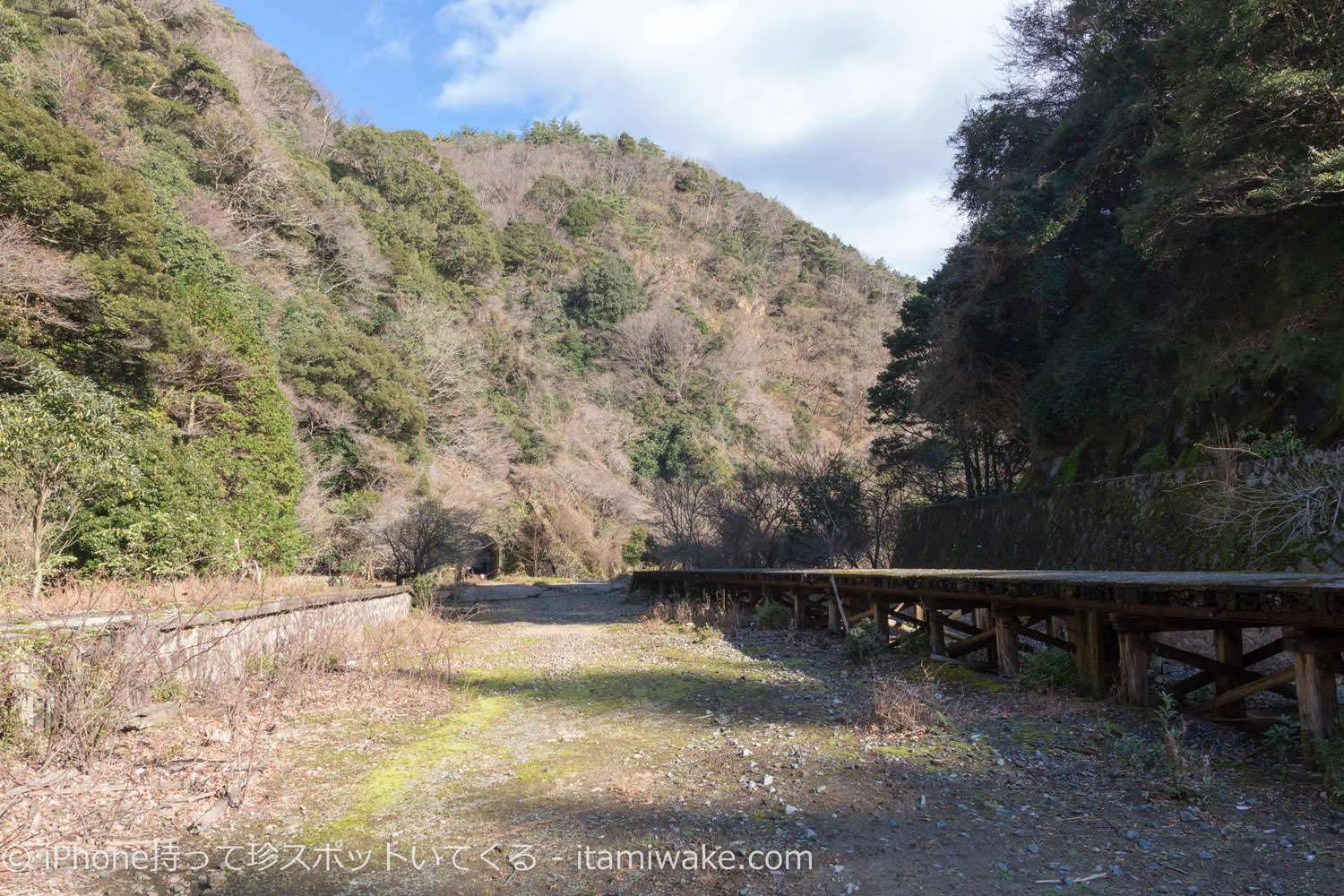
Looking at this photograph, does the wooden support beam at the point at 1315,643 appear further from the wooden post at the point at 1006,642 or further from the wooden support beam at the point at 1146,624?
the wooden post at the point at 1006,642

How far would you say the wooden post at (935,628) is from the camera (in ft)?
28.2

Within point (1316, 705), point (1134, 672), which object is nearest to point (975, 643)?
point (1134, 672)

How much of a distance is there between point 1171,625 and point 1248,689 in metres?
0.83

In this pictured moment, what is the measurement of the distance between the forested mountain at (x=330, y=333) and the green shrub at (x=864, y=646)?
1024cm

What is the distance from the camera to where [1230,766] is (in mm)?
4457

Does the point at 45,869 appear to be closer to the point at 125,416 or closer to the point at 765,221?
the point at 125,416

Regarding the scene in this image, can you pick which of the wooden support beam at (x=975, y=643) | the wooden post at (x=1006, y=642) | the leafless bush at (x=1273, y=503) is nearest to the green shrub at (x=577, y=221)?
the leafless bush at (x=1273, y=503)

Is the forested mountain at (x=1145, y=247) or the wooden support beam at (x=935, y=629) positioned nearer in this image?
the wooden support beam at (x=935, y=629)

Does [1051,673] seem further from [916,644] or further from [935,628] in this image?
[916,644]

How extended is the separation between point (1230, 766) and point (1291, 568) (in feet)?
17.2

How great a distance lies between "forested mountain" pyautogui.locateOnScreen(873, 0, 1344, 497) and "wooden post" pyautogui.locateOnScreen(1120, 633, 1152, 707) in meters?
6.31

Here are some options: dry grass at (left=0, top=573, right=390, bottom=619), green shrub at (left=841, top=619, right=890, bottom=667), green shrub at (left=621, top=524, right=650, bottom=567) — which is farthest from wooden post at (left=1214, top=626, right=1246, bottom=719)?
green shrub at (left=621, top=524, right=650, bottom=567)

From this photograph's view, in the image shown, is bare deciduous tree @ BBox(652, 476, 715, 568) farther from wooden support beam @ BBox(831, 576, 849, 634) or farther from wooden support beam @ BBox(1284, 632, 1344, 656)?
wooden support beam @ BBox(1284, 632, 1344, 656)

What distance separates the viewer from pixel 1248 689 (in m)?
4.67
